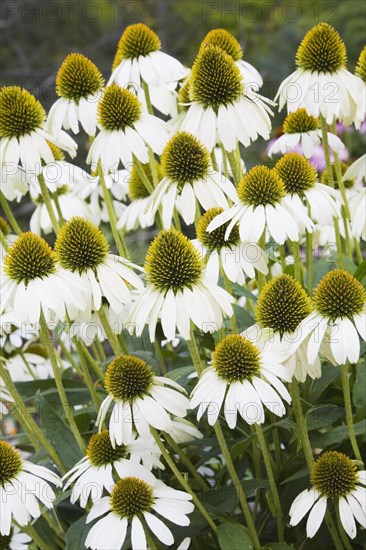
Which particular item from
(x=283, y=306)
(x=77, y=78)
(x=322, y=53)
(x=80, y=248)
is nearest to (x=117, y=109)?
(x=77, y=78)

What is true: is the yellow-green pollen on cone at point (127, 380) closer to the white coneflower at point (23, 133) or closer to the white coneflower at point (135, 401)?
the white coneflower at point (135, 401)

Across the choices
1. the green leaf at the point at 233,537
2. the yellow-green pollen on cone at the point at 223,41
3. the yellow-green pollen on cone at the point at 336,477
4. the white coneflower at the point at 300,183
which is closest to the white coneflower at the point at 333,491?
the yellow-green pollen on cone at the point at 336,477

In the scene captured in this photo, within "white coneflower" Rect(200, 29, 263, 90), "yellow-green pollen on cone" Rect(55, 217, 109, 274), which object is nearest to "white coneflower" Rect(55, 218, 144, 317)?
"yellow-green pollen on cone" Rect(55, 217, 109, 274)

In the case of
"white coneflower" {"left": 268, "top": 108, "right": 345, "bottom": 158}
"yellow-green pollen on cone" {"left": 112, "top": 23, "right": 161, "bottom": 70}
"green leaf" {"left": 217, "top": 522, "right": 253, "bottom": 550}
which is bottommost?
"green leaf" {"left": 217, "top": 522, "right": 253, "bottom": 550}

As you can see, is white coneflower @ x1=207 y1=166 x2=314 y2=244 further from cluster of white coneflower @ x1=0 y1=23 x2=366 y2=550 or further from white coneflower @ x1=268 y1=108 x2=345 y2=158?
white coneflower @ x1=268 y1=108 x2=345 y2=158

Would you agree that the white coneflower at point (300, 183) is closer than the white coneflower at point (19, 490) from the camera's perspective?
No
